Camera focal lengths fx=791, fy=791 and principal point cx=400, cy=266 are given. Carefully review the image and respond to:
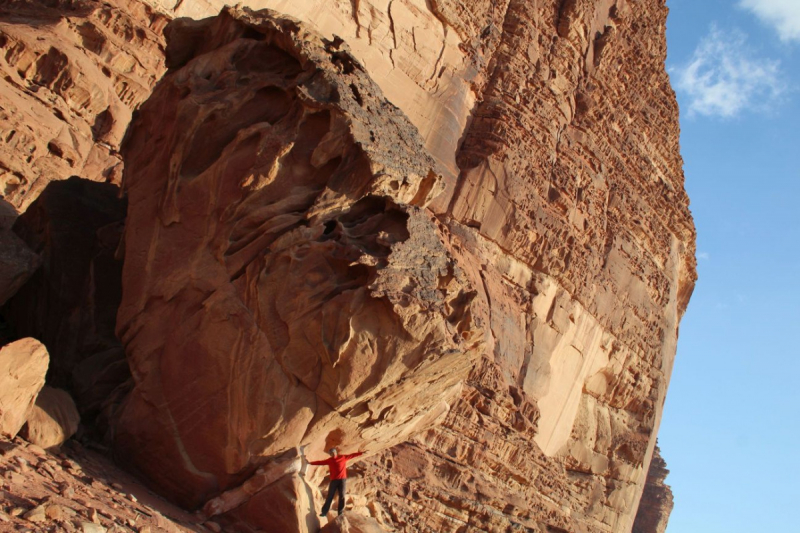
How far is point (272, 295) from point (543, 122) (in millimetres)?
12087

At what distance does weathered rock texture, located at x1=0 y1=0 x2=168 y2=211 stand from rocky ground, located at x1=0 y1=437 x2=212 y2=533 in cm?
640

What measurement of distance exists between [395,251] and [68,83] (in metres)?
10.1

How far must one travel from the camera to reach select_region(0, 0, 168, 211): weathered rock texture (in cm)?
1330

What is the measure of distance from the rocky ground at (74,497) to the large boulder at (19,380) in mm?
187

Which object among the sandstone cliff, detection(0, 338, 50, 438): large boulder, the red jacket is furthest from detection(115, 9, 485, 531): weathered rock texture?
detection(0, 338, 50, 438): large boulder

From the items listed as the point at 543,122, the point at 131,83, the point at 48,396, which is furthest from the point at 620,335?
the point at 48,396

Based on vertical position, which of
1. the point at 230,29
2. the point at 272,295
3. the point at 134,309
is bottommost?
the point at 134,309

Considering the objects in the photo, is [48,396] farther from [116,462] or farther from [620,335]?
[620,335]

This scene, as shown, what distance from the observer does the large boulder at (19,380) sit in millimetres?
7008

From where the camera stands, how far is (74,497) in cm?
621

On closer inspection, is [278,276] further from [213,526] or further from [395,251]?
[213,526]

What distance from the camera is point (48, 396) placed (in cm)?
793

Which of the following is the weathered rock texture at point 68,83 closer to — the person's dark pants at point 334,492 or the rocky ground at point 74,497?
the rocky ground at point 74,497

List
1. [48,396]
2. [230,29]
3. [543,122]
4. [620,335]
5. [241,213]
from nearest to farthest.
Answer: [48,396], [241,213], [230,29], [543,122], [620,335]
